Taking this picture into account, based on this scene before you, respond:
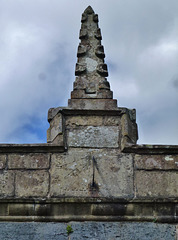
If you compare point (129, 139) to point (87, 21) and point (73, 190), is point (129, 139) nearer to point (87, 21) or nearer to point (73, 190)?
point (73, 190)

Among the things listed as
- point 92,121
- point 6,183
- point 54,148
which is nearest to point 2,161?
point 6,183

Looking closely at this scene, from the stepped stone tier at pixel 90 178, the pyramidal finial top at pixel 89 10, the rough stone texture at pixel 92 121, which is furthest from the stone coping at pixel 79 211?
the pyramidal finial top at pixel 89 10

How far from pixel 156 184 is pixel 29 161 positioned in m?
1.56

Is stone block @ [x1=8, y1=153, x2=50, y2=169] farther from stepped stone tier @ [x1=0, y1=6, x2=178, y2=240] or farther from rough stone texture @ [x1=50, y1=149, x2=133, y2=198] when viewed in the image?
rough stone texture @ [x1=50, y1=149, x2=133, y2=198]

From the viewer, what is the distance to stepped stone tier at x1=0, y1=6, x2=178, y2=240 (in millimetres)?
5898

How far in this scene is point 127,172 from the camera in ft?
20.4

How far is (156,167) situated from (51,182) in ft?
4.23

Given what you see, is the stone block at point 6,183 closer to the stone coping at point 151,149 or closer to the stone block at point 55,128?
the stone block at point 55,128

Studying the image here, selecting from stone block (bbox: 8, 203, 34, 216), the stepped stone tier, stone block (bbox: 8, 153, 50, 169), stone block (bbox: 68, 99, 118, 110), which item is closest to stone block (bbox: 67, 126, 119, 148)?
the stepped stone tier

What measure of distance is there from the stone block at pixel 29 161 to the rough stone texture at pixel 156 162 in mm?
1127

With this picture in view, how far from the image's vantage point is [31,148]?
629 cm

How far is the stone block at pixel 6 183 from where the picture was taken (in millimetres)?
6078

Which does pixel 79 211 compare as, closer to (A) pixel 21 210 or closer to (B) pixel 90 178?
(B) pixel 90 178

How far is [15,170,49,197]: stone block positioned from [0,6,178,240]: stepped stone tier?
1 cm
